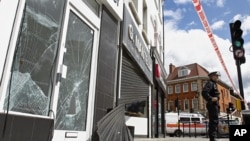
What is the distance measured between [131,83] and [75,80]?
13.0ft

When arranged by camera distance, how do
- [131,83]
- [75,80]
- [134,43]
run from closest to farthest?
[75,80] → [131,83] → [134,43]

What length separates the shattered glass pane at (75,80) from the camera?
4.03m

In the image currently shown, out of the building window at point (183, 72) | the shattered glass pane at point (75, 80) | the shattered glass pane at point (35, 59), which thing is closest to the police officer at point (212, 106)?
the shattered glass pane at point (75, 80)

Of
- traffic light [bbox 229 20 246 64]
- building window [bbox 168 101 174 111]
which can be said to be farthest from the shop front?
building window [bbox 168 101 174 111]

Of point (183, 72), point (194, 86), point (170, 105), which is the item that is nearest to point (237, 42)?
point (194, 86)

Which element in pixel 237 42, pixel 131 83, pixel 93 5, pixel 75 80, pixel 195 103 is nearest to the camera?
pixel 75 80

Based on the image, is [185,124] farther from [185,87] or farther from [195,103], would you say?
[185,87]

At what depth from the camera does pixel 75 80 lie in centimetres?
441

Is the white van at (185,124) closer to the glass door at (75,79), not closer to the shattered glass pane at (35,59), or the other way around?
the glass door at (75,79)

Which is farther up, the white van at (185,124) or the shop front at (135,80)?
the shop front at (135,80)

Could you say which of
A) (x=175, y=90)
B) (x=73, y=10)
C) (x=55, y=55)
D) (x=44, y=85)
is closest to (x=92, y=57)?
(x=73, y=10)

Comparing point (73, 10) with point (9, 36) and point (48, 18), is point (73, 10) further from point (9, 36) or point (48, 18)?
point (9, 36)

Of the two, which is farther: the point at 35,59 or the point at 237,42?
the point at 237,42

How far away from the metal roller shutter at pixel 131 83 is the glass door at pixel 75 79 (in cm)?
218
